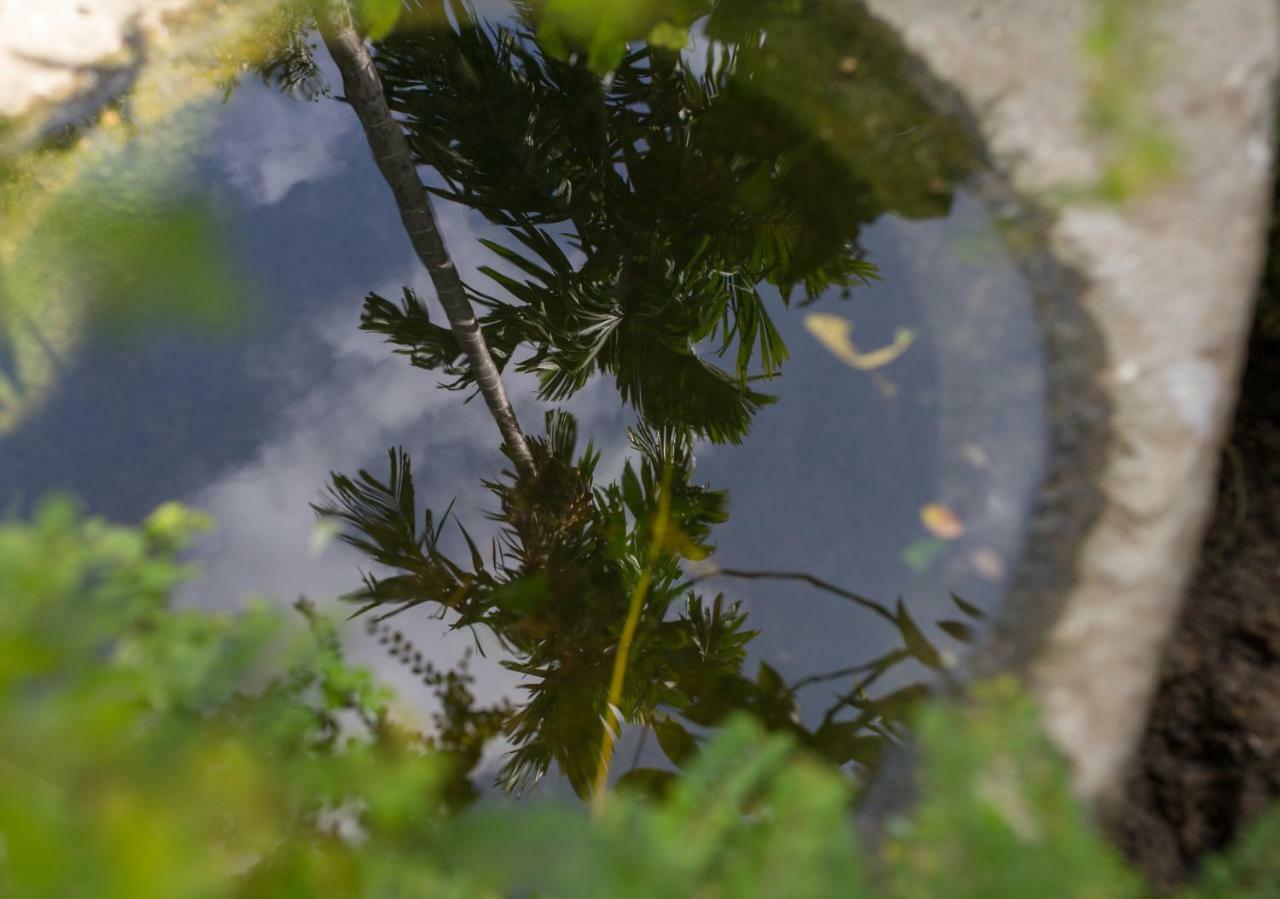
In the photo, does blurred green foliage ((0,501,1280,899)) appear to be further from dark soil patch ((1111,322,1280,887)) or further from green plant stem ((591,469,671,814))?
green plant stem ((591,469,671,814))

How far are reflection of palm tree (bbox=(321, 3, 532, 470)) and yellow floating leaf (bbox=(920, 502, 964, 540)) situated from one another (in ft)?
3.15

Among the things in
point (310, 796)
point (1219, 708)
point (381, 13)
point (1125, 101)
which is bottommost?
point (310, 796)

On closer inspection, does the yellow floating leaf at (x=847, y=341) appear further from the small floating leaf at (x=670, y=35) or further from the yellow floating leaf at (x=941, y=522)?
the small floating leaf at (x=670, y=35)

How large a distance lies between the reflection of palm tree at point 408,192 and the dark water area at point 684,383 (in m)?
0.05

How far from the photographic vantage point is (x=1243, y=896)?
90 cm

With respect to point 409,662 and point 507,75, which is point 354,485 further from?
point 507,75

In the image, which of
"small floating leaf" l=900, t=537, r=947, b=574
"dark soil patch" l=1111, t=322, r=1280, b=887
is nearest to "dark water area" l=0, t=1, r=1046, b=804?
"small floating leaf" l=900, t=537, r=947, b=574

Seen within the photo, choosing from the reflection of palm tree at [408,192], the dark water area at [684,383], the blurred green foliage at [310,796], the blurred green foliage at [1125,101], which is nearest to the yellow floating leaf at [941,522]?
the dark water area at [684,383]

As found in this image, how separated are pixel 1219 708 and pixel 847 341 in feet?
2.91

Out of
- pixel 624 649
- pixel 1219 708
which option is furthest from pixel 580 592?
pixel 1219 708

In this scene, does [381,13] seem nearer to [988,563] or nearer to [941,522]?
[941,522]

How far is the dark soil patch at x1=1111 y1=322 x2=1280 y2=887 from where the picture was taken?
3.68 ft

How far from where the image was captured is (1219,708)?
3.85ft

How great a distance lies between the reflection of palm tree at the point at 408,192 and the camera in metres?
1.95
